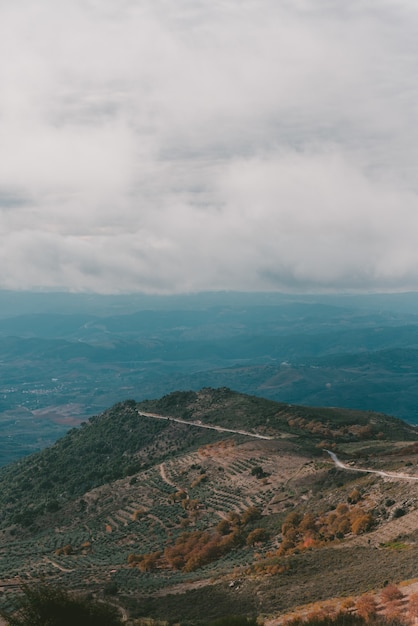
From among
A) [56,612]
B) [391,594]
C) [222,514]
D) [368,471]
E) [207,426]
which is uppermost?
[56,612]

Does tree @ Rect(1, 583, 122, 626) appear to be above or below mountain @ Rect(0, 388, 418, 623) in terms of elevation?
above

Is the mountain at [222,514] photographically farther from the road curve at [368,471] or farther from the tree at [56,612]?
the tree at [56,612]

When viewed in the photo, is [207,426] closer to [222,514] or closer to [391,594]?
[222,514]

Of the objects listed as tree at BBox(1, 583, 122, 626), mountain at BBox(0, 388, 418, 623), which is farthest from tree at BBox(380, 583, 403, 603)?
tree at BBox(1, 583, 122, 626)

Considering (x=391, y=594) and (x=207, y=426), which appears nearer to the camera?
(x=391, y=594)

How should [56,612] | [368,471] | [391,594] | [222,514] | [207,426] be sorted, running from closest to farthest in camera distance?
[56,612] → [391,594] → [368,471] → [222,514] → [207,426]

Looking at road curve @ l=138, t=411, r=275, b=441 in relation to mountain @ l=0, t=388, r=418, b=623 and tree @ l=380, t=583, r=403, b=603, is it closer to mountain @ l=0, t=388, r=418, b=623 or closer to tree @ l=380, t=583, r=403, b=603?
mountain @ l=0, t=388, r=418, b=623

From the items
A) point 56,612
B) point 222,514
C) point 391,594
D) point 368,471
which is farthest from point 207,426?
point 56,612

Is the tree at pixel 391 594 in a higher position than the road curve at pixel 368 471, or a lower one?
higher

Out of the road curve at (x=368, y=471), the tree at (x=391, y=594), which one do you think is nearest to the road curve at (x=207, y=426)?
the road curve at (x=368, y=471)
